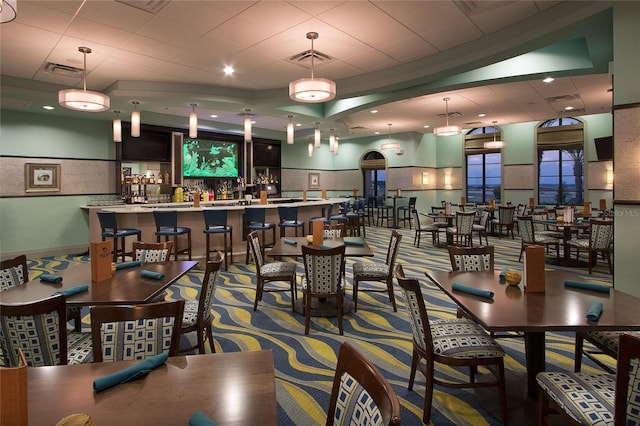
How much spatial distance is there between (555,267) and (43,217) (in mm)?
10400

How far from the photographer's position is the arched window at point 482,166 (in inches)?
492

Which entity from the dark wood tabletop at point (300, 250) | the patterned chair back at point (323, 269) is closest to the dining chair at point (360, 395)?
the patterned chair back at point (323, 269)

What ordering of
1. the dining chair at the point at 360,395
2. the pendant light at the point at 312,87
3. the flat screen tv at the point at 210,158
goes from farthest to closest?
the flat screen tv at the point at 210,158 < the pendant light at the point at 312,87 < the dining chair at the point at 360,395

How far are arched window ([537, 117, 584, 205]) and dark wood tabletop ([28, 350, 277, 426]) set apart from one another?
40.4ft

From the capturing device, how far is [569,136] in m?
10.9

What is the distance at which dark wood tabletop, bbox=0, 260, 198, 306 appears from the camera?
2.40 metres

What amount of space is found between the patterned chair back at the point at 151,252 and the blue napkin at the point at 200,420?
9.55ft

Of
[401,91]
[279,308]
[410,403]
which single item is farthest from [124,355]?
[401,91]

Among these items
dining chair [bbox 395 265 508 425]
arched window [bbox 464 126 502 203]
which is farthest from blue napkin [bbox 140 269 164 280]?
arched window [bbox 464 126 502 203]

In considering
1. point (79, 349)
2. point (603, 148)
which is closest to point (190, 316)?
point (79, 349)

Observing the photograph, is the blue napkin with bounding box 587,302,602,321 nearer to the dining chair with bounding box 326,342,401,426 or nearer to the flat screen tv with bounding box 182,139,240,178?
the dining chair with bounding box 326,342,401,426

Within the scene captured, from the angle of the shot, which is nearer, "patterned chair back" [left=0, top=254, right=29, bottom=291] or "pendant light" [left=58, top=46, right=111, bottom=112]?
"patterned chair back" [left=0, top=254, right=29, bottom=291]

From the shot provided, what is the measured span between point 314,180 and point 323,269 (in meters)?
10.7

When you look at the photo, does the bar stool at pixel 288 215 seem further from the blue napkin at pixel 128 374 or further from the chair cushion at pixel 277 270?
the blue napkin at pixel 128 374
